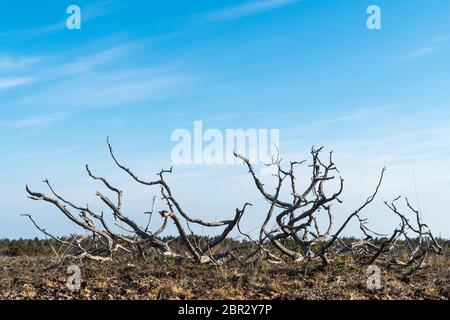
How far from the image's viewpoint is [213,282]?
29.0 feet

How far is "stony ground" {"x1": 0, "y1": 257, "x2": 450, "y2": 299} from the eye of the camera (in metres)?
→ 8.06

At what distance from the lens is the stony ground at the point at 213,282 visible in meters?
8.06

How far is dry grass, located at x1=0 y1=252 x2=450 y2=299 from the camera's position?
805 cm

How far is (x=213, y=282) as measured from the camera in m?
8.84

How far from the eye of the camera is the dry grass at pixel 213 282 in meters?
8.05
